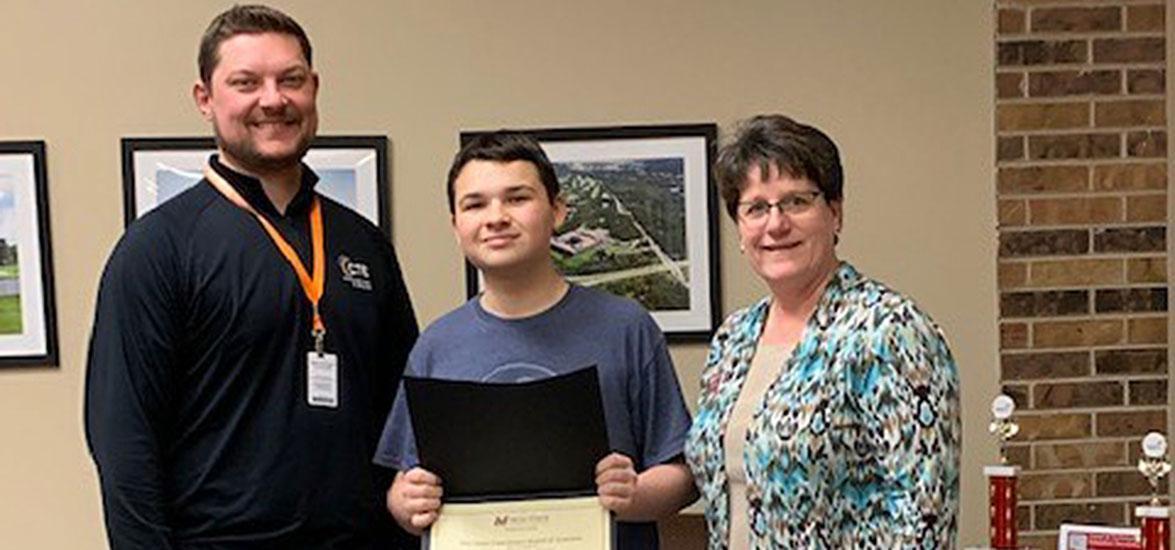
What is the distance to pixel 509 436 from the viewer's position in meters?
2.07

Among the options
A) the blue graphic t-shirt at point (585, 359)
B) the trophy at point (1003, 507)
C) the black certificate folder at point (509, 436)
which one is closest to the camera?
the black certificate folder at point (509, 436)

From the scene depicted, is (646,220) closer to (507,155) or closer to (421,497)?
(507,155)

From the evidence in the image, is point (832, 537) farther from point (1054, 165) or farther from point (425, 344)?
point (1054, 165)

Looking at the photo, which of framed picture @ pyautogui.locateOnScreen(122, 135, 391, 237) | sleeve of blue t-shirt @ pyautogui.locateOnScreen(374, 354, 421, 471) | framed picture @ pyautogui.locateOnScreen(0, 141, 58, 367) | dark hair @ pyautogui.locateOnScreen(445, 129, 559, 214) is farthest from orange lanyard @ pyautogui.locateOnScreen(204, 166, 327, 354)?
framed picture @ pyautogui.locateOnScreen(0, 141, 58, 367)

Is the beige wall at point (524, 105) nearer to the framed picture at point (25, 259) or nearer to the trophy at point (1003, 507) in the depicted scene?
the framed picture at point (25, 259)

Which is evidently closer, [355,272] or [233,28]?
[233,28]

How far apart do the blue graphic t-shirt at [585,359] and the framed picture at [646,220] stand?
4.05 ft

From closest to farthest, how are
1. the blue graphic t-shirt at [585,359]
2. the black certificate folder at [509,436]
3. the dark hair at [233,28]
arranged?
the black certificate folder at [509,436], the blue graphic t-shirt at [585,359], the dark hair at [233,28]

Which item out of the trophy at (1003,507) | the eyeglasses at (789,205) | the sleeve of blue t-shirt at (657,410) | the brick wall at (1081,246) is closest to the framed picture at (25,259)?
the sleeve of blue t-shirt at (657,410)

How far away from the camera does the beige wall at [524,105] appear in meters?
3.39

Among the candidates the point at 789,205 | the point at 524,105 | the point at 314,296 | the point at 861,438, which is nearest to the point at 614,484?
the point at 861,438

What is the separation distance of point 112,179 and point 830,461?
7.33 feet

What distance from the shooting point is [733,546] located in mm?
2135

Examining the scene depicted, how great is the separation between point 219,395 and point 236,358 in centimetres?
7
